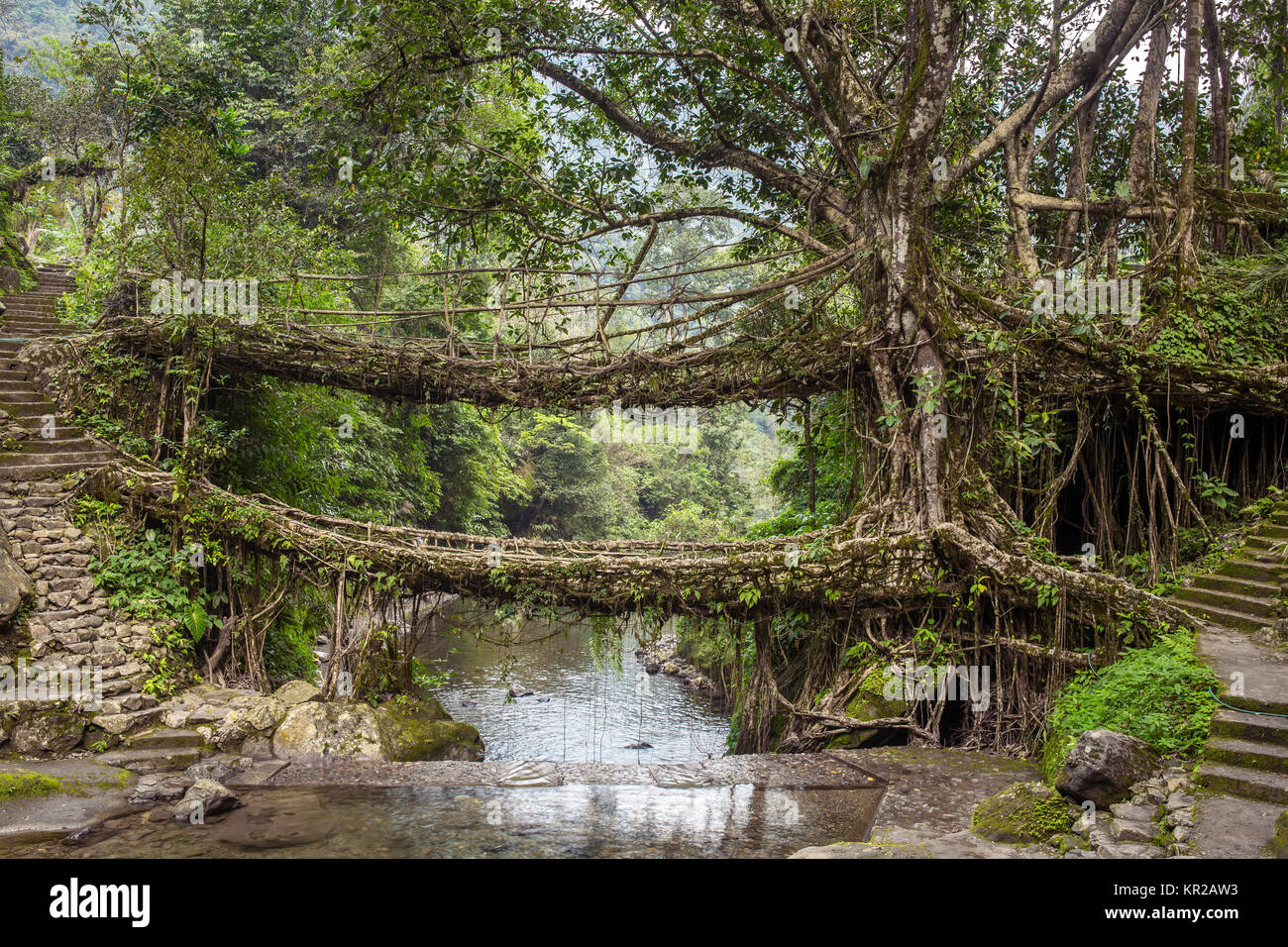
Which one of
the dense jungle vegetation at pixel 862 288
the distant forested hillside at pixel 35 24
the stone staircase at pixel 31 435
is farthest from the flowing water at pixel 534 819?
the distant forested hillside at pixel 35 24

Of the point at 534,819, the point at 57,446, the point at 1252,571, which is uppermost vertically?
the point at 57,446

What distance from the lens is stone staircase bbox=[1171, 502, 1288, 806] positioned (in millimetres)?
4473

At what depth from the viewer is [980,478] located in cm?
779

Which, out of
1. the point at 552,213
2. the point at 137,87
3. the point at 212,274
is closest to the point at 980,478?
the point at 552,213

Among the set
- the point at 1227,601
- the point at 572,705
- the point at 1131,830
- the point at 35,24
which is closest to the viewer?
the point at 1131,830

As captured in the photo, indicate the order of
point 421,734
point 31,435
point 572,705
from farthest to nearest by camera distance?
point 572,705
point 31,435
point 421,734

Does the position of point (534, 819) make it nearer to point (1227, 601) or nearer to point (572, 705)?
point (1227, 601)

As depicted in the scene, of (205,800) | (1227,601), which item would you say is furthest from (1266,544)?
(205,800)

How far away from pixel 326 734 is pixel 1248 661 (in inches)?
286

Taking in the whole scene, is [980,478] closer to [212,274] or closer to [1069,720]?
[1069,720]

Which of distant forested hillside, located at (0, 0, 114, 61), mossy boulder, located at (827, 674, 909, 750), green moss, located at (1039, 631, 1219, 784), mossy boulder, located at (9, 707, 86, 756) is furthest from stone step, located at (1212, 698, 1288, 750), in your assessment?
distant forested hillside, located at (0, 0, 114, 61)

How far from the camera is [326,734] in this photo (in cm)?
703

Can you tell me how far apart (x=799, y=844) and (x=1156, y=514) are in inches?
222

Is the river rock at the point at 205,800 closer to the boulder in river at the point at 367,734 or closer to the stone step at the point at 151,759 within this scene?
the stone step at the point at 151,759
